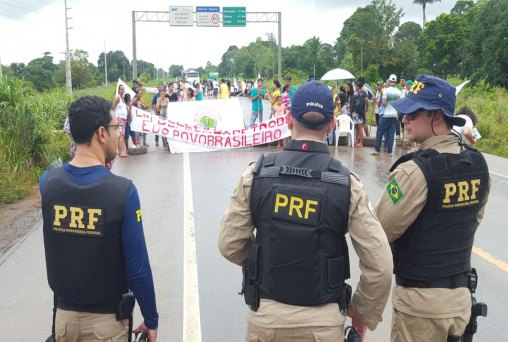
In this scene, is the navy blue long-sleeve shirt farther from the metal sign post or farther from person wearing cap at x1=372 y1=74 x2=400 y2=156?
the metal sign post

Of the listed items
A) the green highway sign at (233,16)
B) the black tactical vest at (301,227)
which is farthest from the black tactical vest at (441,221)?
the green highway sign at (233,16)

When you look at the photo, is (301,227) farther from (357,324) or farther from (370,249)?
(357,324)

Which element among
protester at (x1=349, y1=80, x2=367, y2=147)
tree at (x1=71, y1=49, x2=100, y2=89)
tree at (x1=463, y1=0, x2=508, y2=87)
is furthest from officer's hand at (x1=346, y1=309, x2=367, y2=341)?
tree at (x1=71, y1=49, x2=100, y2=89)

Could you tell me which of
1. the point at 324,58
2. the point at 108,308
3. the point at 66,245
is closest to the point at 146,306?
the point at 108,308

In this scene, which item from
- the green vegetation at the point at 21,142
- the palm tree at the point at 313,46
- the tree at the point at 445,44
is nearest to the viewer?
the green vegetation at the point at 21,142

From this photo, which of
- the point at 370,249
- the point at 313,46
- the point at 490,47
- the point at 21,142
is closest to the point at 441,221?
the point at 370,249

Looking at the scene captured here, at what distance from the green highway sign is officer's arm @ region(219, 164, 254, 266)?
36.5 metres

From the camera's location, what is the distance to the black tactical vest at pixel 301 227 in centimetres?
217

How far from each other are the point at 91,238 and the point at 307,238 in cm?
99

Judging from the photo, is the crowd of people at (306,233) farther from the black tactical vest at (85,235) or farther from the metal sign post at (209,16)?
the metal sign post at (209,16)

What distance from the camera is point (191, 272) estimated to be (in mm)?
5383

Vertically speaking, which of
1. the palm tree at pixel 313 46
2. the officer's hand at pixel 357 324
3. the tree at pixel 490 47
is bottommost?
the officer's hand at pixel 357 324

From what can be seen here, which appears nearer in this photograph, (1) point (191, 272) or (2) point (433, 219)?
(2) point (433, 219)

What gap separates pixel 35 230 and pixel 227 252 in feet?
18.4
